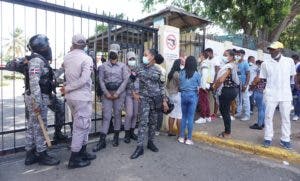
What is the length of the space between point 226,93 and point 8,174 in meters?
4.14

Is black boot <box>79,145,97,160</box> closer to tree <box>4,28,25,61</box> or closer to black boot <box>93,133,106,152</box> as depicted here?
black boot <box>93,133,106,152</box>

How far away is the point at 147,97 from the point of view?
17.6 ft

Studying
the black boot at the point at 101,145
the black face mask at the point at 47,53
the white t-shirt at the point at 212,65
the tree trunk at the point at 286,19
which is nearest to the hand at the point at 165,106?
the black boot at the point at 101,145

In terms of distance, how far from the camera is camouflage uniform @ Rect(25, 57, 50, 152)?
4.42 meters

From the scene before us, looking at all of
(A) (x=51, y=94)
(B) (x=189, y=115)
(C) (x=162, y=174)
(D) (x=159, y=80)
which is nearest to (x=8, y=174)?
(A) (x=51, y=94)

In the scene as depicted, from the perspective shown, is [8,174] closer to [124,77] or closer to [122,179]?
[122,179]

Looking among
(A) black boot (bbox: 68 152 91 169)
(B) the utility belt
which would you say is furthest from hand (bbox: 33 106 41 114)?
(B) the utility belt

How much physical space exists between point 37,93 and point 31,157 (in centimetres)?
108

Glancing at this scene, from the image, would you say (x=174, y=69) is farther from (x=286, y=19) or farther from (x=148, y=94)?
(x=286, y=19)

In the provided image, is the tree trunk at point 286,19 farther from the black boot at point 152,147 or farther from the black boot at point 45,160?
the black boot at point 45,160

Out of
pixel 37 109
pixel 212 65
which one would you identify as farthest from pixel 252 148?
pixel 37 109

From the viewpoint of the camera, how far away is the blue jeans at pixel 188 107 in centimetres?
593

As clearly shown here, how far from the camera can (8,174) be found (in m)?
4.38

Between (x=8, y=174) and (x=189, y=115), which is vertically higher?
(x=189, y=115)
